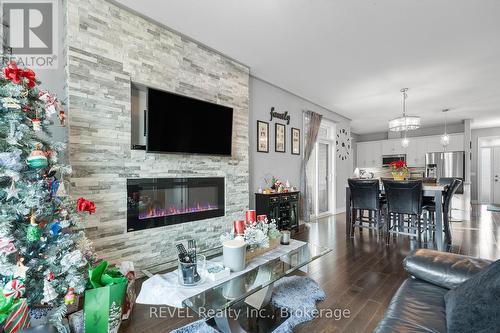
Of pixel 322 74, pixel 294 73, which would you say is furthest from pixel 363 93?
pixel 294 73

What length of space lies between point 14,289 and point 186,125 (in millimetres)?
2179

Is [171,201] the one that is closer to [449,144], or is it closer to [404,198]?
[404,198]

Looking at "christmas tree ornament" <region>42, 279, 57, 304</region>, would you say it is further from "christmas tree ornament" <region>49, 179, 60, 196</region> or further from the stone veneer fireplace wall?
the stone veneer fireplace wall

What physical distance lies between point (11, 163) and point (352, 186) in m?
4.31

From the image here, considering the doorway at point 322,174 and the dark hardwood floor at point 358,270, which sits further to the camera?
the doorway at point 322,174

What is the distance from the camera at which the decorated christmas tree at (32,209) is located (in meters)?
1.54

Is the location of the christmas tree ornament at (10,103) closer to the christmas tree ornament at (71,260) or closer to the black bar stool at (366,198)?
the christmas tree ornament at (71,260)

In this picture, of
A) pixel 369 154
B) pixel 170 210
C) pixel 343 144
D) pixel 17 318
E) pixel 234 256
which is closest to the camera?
pixel 17 318

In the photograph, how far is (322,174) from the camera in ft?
21.7

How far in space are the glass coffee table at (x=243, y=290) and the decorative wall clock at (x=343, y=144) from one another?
5.52 m

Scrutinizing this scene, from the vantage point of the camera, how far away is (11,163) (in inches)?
60.6

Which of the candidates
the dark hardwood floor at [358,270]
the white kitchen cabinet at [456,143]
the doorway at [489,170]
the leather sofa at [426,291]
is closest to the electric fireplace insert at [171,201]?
the dark hardwood floor at [358,270]

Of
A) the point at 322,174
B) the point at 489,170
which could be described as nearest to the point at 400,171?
the point at 322,174

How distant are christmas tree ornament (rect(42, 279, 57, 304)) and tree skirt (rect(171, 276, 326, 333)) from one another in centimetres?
86
